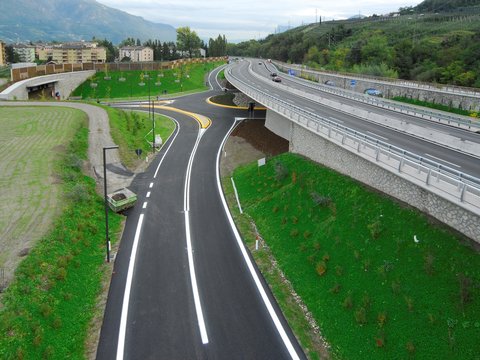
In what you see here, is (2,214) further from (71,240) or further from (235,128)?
(235,128)

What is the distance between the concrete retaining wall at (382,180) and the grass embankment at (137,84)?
6465 cm

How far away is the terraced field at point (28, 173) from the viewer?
2248 cm

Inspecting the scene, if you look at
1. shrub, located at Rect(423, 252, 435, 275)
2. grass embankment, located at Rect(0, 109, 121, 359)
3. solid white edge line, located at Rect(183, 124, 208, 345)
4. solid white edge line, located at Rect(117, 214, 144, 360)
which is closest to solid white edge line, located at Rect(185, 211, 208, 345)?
solid white edge line, located at Rect(183, 124, 208, 345)

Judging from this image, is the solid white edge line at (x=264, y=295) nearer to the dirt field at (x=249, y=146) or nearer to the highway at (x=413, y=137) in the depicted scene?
the dirt field at (x=249, y=146)

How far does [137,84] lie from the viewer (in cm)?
10112

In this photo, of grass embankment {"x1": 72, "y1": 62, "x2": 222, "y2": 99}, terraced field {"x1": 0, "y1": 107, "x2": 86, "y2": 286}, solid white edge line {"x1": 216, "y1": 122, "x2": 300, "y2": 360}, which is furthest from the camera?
grass embankment {"x1": 72, "y1": 62, "x2": 222, "y2": 99}

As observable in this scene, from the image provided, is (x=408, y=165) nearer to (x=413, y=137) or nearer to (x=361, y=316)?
(x=361, y=316)

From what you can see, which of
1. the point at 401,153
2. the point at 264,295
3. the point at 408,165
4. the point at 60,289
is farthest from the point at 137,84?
the point at 264,295

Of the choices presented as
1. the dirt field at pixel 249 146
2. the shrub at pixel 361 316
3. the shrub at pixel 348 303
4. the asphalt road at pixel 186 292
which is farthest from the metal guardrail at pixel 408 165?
the asphalt road at pixel 186 292

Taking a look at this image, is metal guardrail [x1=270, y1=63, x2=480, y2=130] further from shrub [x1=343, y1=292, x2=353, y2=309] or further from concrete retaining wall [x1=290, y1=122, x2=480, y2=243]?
shrub [x1=343, y1=292, x2=353, y2=309]

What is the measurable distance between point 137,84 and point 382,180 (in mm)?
89534

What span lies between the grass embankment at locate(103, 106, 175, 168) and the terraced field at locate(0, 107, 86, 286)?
4.87 meters

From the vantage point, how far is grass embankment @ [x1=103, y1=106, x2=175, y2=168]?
146 feet

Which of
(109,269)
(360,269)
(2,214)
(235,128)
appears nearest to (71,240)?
(109,269)
